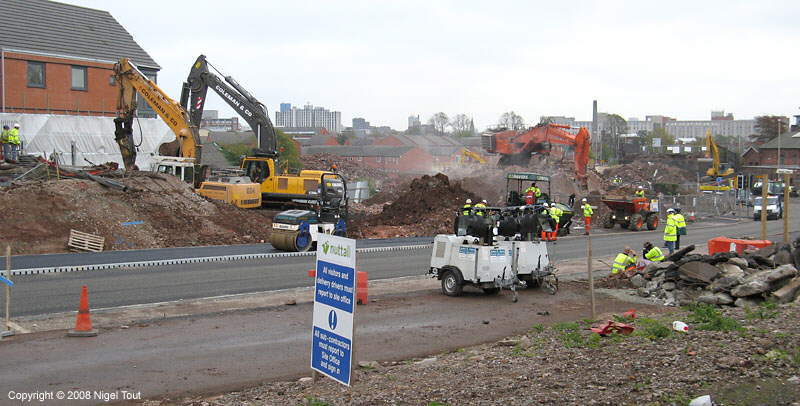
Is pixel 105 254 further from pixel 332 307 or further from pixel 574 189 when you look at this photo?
pixel 574 189

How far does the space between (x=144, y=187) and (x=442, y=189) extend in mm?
15153

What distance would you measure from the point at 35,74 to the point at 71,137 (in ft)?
14.5

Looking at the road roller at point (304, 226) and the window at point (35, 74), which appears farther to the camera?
the window at point (35, 74)

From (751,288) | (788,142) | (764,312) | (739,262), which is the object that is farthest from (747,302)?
(788,142)

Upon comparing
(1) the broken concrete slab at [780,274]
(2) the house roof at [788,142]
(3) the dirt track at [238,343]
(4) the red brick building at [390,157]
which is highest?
(2) the house roof at [788,142]

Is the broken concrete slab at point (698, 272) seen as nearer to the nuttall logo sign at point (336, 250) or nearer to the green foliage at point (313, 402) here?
the green foliage at point (313, 402)

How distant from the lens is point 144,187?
29750mm

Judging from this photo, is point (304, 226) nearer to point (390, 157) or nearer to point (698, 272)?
point (698, 272)

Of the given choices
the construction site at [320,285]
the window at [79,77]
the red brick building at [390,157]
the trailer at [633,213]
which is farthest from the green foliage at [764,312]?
the red brick building at [390,157]

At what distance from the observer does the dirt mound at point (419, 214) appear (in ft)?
110

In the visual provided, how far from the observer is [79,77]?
151 feet

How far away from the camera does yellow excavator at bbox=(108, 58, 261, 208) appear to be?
108 feet

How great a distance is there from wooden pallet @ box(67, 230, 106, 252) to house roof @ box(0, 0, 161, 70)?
22.8 meters

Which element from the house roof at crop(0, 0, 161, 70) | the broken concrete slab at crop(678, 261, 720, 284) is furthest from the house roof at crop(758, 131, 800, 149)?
the broken concrete slab at crop(678, 261, 720, 284)
